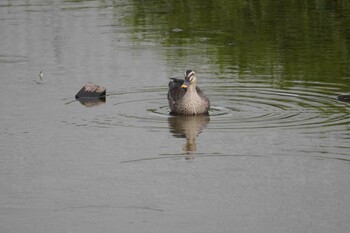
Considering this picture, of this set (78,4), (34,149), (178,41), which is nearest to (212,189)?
(34,149)

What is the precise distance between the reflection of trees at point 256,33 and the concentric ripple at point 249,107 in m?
1.37

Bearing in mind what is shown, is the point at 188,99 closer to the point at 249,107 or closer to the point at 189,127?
the point at 189,127

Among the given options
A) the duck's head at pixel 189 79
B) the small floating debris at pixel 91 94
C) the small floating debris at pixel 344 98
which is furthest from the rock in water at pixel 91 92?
the small floating debris at pixel 344 98

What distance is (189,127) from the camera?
14.8m

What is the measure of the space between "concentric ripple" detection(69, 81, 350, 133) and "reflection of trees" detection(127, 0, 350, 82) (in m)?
1.37

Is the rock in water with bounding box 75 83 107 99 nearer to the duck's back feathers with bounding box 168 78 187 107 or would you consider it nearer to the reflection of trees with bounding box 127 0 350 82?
the duck's back feathers with bounding box 168 78 187 107

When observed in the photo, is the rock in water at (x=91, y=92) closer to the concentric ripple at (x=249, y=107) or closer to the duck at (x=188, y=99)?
the concentric ripple at (x=249, y=107)

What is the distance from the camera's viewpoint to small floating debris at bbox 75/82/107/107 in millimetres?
16578

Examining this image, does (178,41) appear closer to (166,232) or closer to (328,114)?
(328,114)

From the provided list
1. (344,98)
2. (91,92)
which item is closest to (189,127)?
(91,92)

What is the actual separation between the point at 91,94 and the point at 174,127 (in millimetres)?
2281

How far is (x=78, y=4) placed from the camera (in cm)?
2883

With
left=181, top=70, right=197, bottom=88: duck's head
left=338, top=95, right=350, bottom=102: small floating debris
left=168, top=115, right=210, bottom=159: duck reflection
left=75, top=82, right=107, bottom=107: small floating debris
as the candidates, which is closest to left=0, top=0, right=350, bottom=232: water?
left=168, top=115, right=210, bottom=159: duck reflection

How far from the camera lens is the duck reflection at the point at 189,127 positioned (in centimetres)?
1333
